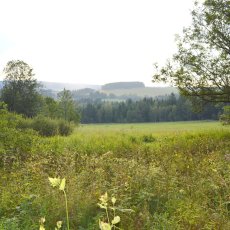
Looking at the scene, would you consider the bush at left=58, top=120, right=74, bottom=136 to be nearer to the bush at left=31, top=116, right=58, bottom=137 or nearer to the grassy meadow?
the bush at left=31, top=116, right=58, bottom=137

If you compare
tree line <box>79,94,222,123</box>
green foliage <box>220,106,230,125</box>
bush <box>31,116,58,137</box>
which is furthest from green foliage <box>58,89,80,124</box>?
green foliage <box>220,106,230,125</box>

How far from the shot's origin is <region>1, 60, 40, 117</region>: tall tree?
45.6m

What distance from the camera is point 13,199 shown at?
7195 mm

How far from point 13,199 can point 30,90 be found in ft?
135

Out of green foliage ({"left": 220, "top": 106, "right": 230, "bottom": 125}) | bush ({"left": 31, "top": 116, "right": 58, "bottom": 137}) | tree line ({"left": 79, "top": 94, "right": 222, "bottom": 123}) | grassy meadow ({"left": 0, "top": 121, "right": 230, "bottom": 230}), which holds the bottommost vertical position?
tree line ({"left": 79, "top": 94, "right": 222, "bottom": 123})

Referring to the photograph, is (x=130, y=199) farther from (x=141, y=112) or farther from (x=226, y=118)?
(x=141, y=112)

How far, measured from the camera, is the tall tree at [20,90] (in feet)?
149

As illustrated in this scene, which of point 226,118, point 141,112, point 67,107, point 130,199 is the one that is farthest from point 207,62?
point 141,112

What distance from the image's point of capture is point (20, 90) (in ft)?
153

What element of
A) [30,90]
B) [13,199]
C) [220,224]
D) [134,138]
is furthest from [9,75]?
[220,224]

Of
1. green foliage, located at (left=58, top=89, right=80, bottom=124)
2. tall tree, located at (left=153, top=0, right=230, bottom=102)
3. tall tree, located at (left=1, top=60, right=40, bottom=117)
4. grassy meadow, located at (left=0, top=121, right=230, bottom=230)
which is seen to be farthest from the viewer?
green foliage, located at (left=58, top=89, right=80, bottom=124)

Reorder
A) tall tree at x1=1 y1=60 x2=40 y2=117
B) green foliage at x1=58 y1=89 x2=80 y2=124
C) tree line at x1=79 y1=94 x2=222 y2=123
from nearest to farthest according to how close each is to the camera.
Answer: tall tree at x1=1 y1=60 x2=40 y2=117 → green foliage at x1=58 y1=89 x2=80 y2=124 → tree line at x1=79 y1=94 x2=222 y2=123

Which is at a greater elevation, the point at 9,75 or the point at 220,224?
the point at 9,75

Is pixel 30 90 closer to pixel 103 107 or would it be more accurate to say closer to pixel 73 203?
pixel 73 203
